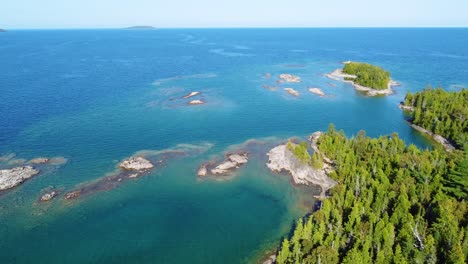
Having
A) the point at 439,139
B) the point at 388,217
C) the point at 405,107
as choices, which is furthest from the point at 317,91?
the point at 388,217

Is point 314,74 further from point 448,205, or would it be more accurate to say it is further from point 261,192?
point 448,205

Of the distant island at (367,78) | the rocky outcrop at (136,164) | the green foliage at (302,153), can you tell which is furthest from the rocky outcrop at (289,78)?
the rocky outcrop at (136,164)

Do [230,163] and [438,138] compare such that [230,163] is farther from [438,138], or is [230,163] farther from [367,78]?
[367,78]

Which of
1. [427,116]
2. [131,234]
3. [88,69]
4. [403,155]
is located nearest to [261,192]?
[131,234]

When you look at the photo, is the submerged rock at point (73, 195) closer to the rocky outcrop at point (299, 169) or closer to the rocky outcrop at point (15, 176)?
the rocky outcrop at point (15, 176)

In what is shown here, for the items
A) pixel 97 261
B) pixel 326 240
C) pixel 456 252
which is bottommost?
pixel 97 261

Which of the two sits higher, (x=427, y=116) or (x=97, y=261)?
(x=427, y=116)

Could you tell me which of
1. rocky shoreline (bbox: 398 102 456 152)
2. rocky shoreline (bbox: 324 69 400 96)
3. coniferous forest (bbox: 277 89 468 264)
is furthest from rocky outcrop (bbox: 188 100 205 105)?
rocky shoreline (bbox: 398 102 456 152)
